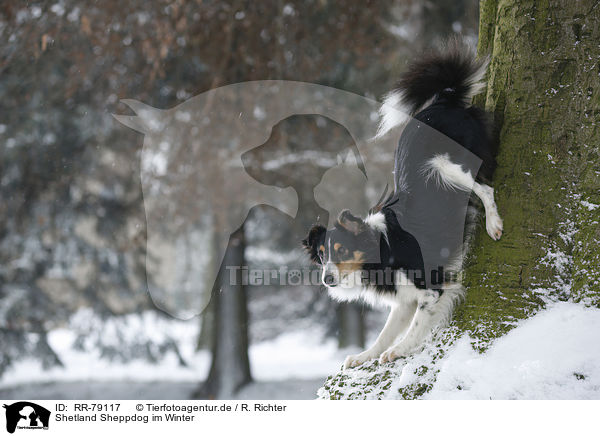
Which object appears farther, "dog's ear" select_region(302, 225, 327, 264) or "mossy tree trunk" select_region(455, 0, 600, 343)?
"dog's ear" select_region(302, 225, 327, 264)

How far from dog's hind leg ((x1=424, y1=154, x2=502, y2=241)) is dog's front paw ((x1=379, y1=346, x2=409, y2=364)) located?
639 mm

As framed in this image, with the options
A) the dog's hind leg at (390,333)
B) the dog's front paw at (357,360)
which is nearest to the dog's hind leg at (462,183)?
the dog's hind leg at (390,333)

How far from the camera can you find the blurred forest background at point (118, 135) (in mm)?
4750

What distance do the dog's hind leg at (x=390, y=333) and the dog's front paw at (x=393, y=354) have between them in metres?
0.18

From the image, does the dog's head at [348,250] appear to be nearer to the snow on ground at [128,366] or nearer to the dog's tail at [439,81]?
the dog's tail at [439,81]

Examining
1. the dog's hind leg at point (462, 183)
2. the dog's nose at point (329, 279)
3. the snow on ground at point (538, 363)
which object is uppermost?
the dog's hind leg at point (462, 183)

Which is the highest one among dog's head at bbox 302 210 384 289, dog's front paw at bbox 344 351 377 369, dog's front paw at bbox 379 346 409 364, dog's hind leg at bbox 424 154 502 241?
dog's hind leg at bbox 424 154 502 241

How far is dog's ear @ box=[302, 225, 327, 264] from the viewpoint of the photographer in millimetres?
2521

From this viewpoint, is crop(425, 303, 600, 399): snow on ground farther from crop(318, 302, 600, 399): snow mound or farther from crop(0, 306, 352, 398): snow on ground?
crop(0, 306, 352, 398): snow on ground

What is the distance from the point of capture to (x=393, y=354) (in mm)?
2250

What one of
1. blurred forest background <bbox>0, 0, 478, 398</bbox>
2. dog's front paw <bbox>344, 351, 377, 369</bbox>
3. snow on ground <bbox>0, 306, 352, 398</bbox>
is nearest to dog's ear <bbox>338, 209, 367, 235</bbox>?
dog's front paw <bbox>344, 351, 377, 369</bbox>

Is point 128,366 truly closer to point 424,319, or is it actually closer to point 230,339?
point 230,339

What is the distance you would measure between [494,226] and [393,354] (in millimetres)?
717

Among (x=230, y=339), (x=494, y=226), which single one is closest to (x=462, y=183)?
(x=494, y=226)
